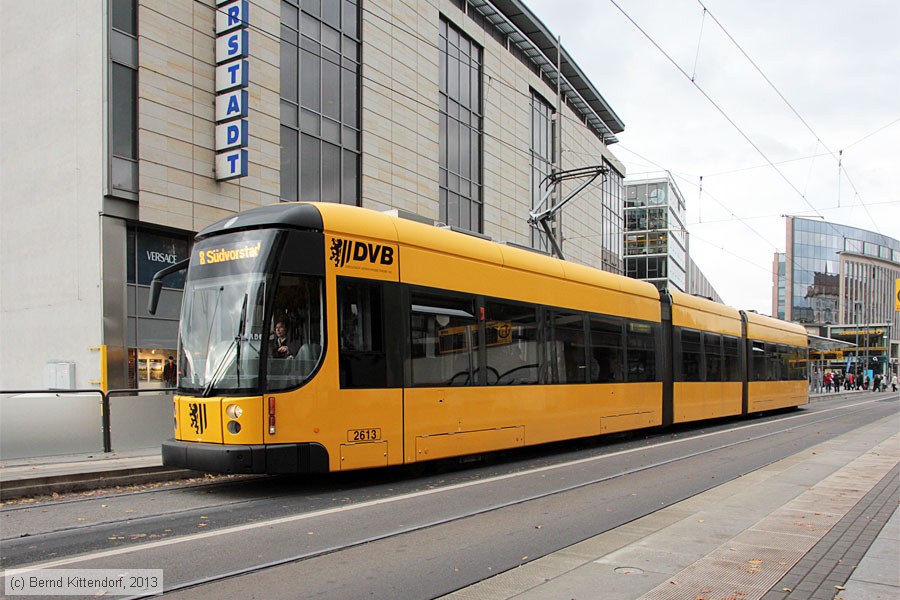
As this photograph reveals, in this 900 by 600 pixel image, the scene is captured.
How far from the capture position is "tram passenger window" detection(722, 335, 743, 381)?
22109mm

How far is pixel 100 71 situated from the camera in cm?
1895

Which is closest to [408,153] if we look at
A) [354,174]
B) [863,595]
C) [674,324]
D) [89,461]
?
[354,174]

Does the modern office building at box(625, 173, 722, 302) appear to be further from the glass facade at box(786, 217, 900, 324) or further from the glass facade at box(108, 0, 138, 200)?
the glass facade at box(108, 0, 138, 200)

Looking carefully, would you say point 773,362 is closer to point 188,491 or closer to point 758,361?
point 758,361

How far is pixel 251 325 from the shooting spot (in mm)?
8781

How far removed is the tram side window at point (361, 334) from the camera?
30.7 feet

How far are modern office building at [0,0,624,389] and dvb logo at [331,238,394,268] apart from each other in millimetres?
7016

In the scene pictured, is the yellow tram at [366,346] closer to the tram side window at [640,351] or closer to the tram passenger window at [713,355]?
the tram side window at [640,351]

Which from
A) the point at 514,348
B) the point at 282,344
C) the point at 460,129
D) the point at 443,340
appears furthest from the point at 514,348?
the point at 460,129

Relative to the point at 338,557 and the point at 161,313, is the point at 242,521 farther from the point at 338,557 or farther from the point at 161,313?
the point at 161,313

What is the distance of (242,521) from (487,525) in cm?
247

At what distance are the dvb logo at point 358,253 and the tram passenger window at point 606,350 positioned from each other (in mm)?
6097

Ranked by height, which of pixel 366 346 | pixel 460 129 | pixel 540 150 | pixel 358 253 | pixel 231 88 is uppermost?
pixel 540 150

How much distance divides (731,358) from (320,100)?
1506cm
